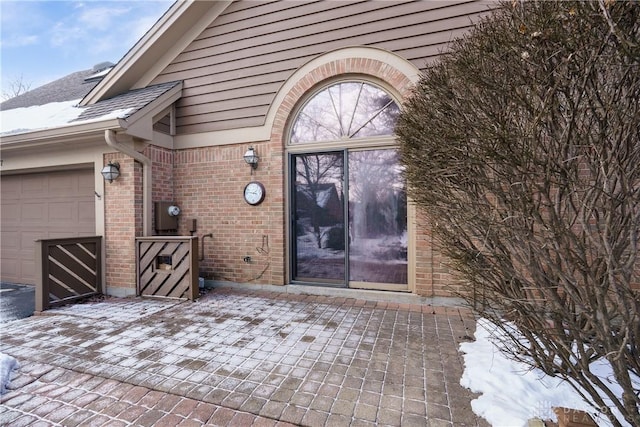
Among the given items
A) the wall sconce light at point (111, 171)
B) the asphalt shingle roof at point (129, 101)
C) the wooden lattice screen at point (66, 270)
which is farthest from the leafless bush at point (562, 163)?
the wooden lattice screen at point (66, 270)

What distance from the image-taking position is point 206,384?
240 centimetres

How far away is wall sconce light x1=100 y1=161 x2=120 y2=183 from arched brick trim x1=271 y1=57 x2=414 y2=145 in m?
2.57

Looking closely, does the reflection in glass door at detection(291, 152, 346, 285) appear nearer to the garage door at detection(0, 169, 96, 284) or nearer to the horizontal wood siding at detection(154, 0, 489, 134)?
the horizontal wood siding at detection(154, 0, 489, 134)

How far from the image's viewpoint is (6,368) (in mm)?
2562

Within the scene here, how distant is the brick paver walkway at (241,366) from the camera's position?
206 cm

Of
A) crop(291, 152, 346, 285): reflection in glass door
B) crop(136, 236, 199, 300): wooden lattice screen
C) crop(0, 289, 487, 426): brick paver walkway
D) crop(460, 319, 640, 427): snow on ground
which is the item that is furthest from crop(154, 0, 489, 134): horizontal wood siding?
crop(460, 319, 640, 427): snow on ground

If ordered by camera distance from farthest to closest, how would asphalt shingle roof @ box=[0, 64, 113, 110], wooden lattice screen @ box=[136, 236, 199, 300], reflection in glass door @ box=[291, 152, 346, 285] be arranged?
asphalt shingle roof @ box=[0, 64, 113, 110] < reflection in glass door @ box=[291, 152, 346, 285] < wooden lattice screen @ box=[136, 236, 199, 300]

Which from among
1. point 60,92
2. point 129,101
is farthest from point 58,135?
point 60,92

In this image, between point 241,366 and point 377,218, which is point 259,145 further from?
point 241,366

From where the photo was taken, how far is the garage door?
5.60 meters

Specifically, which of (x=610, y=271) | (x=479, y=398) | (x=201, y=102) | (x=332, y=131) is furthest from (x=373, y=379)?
(x=201, y=102)

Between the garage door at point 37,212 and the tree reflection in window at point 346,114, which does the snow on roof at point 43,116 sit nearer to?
the garage door at point 37,212

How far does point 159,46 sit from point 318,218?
4320 millimetres

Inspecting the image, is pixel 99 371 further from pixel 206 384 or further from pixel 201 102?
pixel 201 102
